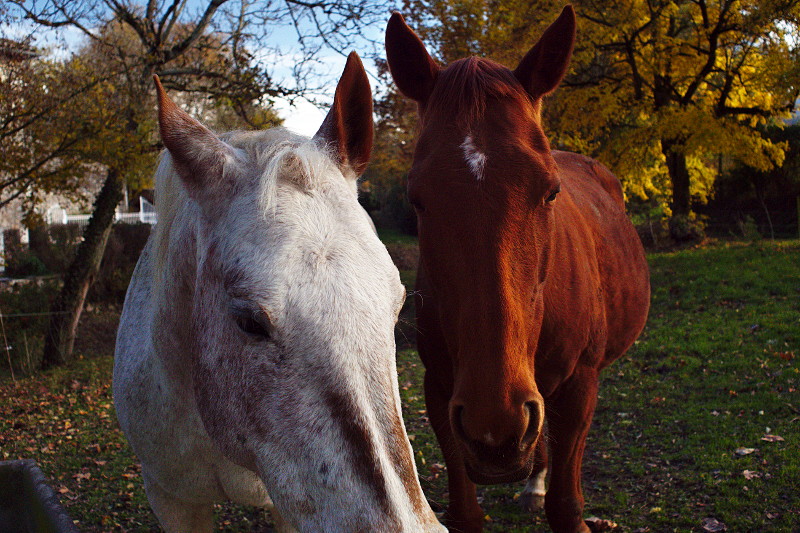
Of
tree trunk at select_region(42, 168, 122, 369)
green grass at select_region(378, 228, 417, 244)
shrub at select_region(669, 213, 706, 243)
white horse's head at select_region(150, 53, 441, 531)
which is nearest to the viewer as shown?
white horse's head at select_region(150, 53, 441, 531)

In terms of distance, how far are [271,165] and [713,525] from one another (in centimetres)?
379

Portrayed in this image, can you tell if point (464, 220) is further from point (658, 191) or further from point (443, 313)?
point (658, 191)

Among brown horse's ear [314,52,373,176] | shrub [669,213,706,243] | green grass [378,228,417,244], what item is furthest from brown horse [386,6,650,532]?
green grass [378,228,417,244]

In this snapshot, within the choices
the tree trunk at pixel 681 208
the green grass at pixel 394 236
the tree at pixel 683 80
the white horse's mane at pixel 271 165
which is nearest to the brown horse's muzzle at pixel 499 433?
the white horse's mane at pixel 271 165

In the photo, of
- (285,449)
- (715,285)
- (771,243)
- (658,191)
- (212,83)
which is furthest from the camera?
(658,191)

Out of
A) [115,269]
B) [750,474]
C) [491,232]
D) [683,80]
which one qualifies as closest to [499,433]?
[491,232]

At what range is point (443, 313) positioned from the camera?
2525 mm

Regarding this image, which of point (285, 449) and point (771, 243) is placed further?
point (771, 243)

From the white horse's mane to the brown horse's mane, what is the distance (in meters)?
0.84

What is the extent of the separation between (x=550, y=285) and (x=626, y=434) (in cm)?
362

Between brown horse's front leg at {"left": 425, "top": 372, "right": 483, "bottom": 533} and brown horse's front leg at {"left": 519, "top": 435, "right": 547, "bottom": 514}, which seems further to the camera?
brown horse's front leg at {"left": 519, "top": 435, "right": 547, "bottom": 514}

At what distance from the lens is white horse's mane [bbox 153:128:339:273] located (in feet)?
5.33

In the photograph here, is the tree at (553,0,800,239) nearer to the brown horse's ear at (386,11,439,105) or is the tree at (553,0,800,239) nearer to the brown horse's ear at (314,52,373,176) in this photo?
the brown horse's ear at (386,11,439,105)

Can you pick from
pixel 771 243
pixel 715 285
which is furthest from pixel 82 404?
pixel 771 243
